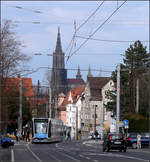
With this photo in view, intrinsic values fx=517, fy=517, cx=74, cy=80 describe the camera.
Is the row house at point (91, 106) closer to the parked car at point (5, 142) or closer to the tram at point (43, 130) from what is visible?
the tram at point (43, 130)

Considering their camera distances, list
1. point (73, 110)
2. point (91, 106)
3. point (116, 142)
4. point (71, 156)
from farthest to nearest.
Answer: point (73, 110)
point (91, 106)
point (116, 142)
point (71, 156)

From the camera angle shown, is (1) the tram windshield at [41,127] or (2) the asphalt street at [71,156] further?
(1) the tram windshield at [41,127]

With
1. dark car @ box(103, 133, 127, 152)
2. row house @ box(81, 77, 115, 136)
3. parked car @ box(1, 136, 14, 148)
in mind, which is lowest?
parked car @ box(1, 136, 14, 148)

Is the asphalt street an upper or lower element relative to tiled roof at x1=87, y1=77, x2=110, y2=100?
lower

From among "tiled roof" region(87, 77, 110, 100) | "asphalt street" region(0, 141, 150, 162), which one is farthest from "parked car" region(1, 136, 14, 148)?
"tiled roof" region(87, 77, 110, 100)

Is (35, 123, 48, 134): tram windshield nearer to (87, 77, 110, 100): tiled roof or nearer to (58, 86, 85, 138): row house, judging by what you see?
(87, 77, 110, 100): tiled roof

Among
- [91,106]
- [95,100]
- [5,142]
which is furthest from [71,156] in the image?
[91,106]

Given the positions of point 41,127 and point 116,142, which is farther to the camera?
point 41,127

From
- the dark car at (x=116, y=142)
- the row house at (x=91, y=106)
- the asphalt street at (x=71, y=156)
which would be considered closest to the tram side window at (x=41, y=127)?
the asphalt street at (x=71, y=156)

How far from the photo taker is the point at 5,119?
180 ft

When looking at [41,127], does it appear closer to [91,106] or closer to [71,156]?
[71,156]

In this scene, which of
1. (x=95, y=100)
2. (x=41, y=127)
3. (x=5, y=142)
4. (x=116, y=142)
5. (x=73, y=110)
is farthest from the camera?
(x=73, y=110)

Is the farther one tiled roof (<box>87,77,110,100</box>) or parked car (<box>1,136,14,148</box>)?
tiled roof (<box>87,77,110,100</box>)

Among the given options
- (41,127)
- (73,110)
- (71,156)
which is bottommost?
(71,156)
